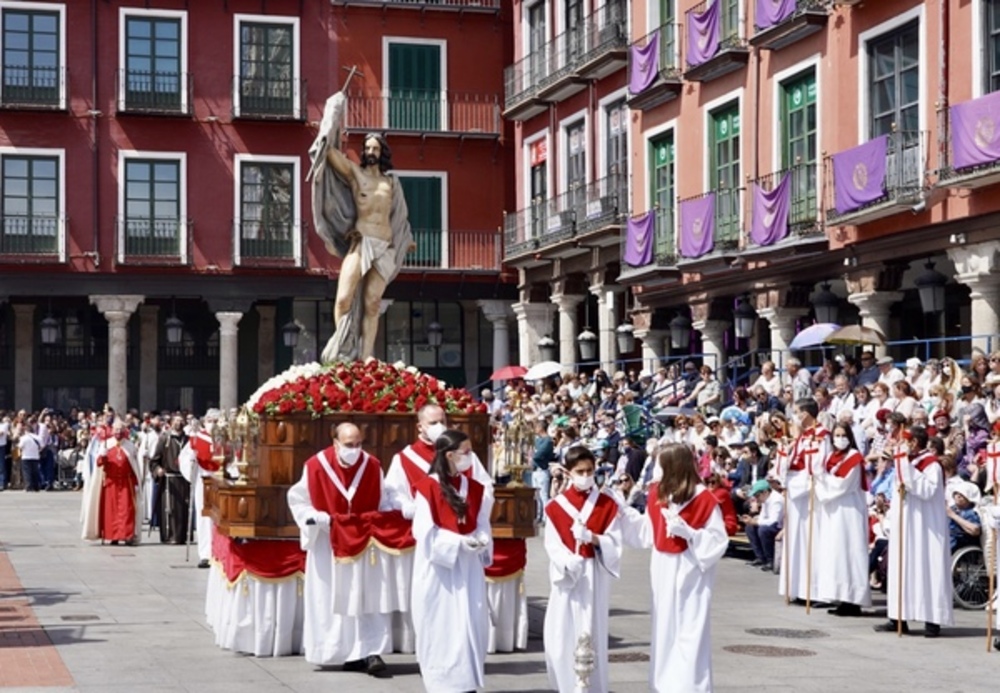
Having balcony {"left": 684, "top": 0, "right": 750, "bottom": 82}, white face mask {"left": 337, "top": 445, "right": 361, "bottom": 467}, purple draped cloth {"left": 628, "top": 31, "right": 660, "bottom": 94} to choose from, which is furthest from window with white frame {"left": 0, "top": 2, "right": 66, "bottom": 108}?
white face mask {"left": 337, "top": 445, "right": 361, "bottom": 467}

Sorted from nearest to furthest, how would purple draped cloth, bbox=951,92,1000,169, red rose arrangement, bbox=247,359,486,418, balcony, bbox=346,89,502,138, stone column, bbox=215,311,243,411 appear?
red rose arrangement, bbox=247,359,486,418, purple draped cloth, bbox=951,92,1000,169, stone column, bbox=215,311,243,411, balcony, bbox=346,89,502,138

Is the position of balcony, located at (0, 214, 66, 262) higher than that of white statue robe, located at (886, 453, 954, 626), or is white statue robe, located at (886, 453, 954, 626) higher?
balcony, located at (0, 214, 66, 262)

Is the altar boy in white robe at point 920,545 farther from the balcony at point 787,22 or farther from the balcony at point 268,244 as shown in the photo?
the balcony at point 268,244

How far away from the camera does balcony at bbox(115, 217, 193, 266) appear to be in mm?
41719

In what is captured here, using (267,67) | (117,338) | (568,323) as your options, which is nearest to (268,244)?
(117,338)

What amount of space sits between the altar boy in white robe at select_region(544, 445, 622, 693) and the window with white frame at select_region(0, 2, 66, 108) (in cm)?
3334

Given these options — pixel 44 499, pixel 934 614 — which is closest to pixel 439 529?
pixel 934 614

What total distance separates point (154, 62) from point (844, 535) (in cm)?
3048

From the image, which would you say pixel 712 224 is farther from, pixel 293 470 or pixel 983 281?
pixel 293 470

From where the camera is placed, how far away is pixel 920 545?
583 inches

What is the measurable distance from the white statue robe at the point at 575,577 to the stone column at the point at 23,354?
36405mm

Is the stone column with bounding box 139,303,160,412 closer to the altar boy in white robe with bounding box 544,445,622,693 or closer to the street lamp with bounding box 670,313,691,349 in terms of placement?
the street lamp with bounding box 670,313,691,349

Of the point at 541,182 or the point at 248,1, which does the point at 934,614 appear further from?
the point at 248,1

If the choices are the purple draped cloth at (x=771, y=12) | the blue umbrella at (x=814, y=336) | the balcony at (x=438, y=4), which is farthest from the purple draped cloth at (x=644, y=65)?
the balcony at (x=438, y=4)
